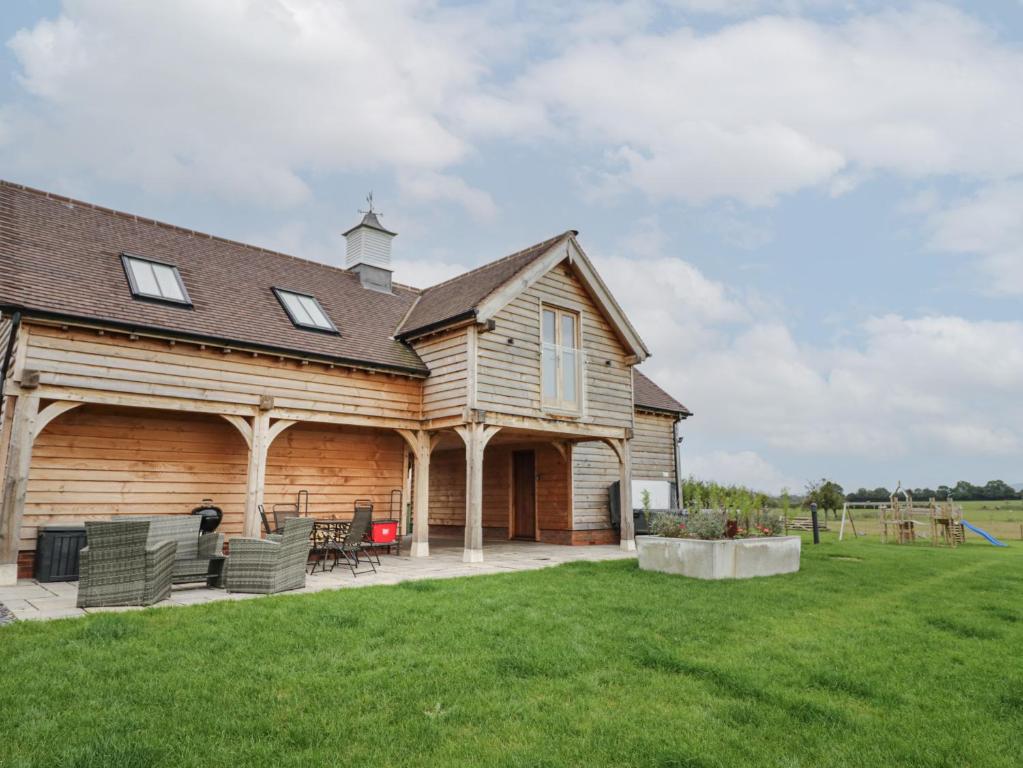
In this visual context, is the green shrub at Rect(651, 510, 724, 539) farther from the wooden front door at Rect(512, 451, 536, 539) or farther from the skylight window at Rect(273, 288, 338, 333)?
the skylight window at Rect(273, 288, 338, 333)

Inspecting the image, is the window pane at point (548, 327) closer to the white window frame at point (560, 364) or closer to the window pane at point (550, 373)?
the white window frame at point (560, 364)

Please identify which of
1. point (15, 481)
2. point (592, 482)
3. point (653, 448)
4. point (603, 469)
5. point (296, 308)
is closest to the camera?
point (15, 481)

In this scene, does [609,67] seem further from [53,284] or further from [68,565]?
[68,565]

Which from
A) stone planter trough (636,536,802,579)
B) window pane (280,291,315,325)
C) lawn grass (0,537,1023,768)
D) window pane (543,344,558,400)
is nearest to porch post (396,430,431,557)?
window pane (543,344,558,400)

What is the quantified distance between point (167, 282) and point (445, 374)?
505cm

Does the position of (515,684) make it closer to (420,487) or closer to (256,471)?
(256,471)

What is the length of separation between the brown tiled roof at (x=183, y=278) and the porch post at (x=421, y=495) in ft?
4.85

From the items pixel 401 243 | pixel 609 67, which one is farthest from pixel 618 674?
pixel 401 243

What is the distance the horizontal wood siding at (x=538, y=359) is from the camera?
11.7 metres

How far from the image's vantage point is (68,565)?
8.21m

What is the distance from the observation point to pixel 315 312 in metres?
12.3

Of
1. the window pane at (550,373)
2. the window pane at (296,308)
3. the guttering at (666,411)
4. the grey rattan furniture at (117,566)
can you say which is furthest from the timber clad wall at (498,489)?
the grey rattan furniture at (117,566)

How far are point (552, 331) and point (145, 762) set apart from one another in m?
11.1

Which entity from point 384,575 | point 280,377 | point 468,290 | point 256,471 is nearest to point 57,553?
point 256,471
